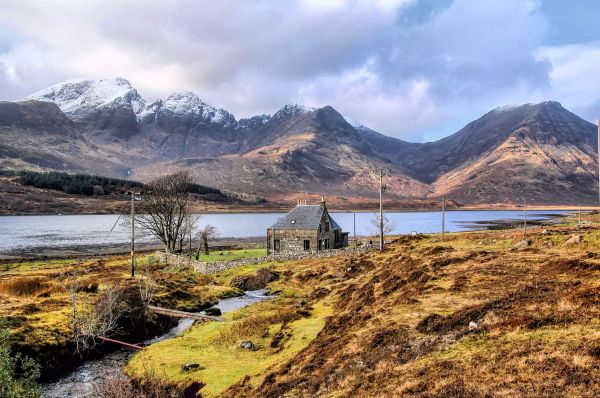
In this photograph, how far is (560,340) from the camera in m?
14.9

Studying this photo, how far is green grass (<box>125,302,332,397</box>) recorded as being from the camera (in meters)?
23.8

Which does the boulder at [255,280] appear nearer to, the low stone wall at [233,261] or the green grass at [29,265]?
the low stone wall at [233,261]

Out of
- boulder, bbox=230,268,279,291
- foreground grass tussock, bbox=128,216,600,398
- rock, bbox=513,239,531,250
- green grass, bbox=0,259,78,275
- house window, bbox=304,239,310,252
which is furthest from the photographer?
green grass, bbox=0,259,78,275

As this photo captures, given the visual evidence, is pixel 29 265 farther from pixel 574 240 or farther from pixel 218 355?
pixel 574 240

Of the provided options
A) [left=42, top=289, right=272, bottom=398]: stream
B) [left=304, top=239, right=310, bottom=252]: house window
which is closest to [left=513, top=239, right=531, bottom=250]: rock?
[left=42, top=289, right=272, bottom=398]: stream

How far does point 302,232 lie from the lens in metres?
76.8

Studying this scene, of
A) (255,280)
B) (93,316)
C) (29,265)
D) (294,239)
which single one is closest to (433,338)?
(93,316)

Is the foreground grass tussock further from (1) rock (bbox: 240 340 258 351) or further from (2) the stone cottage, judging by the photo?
(2) the stone cottage

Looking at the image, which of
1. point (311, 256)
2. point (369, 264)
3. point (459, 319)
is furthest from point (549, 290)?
point (311, 256)

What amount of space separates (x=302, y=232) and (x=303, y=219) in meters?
2.68

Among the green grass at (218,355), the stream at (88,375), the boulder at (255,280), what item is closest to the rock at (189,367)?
the green grass at (218,355)

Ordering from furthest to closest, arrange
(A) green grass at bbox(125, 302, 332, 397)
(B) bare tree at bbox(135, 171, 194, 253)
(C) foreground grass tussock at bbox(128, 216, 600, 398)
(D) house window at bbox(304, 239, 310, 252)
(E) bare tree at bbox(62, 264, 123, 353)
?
1. (B) bare tree at bbox(135, 171, 194, 253)
2. (D) house window at bbox(304, 239, 310, 252)
3. (E) bare tree at bbox(62, 264, 123, 353)
4. (A) green grass at bbox(125, 302, 332, 397)
5. (C) foreground grass tussock at bbox(128, 216, 600, 398)

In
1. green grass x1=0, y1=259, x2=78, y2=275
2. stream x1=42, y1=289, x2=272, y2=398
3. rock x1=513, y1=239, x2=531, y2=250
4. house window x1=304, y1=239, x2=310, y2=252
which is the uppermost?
rock x1=513, y1=239, x2=531, y2=250

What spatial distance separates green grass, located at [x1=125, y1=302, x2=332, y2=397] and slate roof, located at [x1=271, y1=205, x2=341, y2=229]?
4038 cm
